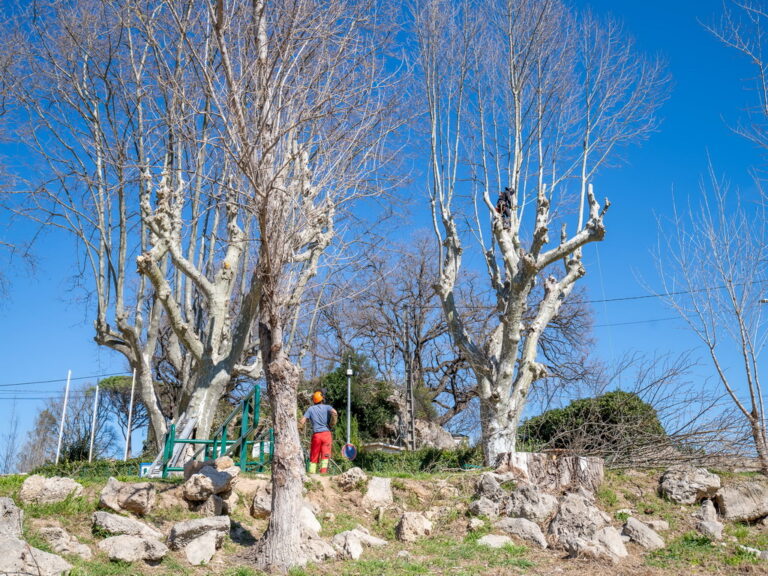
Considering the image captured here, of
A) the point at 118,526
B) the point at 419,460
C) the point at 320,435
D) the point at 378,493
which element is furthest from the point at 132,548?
the point at 419,460

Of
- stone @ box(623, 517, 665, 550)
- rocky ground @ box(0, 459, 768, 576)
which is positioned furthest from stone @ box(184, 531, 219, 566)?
stone @ box(623, 517, 665, 550)

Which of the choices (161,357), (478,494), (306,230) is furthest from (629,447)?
(161,357)

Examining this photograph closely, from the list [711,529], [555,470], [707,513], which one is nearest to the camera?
[711,529]

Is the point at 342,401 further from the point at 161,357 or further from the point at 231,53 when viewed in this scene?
the point at 231,53

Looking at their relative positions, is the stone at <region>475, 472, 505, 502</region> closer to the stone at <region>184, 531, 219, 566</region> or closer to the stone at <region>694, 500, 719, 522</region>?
the stone at <region>694, 500, 719, 522</region>

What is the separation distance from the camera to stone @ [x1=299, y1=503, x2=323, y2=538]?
24.0 feet

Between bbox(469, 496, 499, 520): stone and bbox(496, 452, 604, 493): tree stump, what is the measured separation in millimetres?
1069

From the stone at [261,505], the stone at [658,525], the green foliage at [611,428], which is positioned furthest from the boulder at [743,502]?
the stone at [261,505]

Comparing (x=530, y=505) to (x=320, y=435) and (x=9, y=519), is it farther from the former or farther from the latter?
(x=9, y=519)

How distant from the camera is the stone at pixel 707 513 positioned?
8.82m

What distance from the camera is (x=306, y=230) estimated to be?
770 cm

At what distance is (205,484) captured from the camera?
7.73 metres

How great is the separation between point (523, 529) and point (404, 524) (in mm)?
1394

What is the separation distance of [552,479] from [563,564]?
9.65 ft
